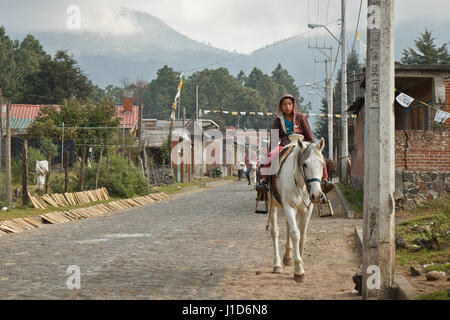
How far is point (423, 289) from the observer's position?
7.00 metres

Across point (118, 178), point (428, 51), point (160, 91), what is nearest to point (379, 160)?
point (118, 178)

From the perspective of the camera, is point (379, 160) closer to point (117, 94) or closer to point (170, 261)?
point (170, 261)

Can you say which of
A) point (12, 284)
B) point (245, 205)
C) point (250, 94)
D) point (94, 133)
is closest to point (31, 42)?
point (250, 94)

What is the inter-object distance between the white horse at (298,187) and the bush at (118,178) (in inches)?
642

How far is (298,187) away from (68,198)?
1354 cm

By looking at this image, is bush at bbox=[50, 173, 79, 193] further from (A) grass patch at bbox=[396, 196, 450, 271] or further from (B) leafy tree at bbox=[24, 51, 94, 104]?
(B) leafy tree at bbox=[24, 51, 94, 104]

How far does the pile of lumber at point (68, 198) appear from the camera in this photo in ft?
61.3

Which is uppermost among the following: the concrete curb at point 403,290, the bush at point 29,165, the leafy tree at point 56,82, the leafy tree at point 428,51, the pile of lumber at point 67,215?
the leafy tree at point 428,51

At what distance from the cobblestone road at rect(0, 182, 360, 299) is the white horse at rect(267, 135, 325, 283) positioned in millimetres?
486

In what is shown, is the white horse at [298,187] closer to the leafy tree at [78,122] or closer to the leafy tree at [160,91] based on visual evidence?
the leafy tree at [78,122]

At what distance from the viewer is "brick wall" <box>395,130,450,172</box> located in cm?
1789

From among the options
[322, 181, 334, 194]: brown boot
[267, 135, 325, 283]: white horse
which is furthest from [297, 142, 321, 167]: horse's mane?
[322, 181, 334, 194]: brown boot

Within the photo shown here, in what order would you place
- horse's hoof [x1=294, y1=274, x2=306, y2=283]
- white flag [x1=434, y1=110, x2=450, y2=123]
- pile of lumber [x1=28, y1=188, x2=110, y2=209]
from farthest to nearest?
pile of lumber [x1=28, y1=188, x2=110, y2=209]
white flag [x1=434, y1=110, x2=450, y2=123]
horse's hoof [x1=294, y1=274, x2=306, y2=283]

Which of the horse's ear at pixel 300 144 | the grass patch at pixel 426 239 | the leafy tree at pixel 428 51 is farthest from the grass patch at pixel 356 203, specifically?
the leafy tree at pixel 428 51
